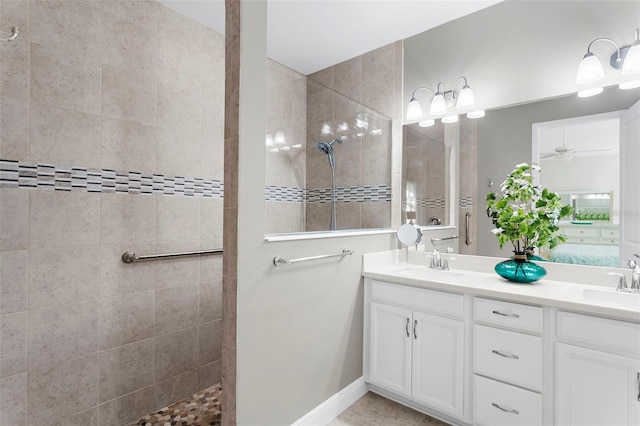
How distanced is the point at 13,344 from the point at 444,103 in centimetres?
288

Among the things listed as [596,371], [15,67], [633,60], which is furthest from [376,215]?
[15,67]

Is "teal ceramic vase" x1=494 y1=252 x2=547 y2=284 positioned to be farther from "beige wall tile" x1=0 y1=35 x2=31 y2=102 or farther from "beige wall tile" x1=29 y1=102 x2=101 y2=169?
"beige wall tile" x1=0 y1=35 x2=31 y2=102

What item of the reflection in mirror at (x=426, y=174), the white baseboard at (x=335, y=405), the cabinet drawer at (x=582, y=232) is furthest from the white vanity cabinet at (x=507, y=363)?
the reflection in mirror at (x=426, y=174)

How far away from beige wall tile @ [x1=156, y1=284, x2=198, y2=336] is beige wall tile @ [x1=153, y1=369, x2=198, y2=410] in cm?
33

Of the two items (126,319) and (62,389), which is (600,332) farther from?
(62,389)

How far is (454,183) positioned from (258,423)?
1.90 metres

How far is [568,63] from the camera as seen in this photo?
1903mm

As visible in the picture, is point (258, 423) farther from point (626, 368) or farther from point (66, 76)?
point (66, 76)

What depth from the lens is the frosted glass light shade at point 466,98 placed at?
2.25 meters

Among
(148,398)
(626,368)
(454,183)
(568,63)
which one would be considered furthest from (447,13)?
(148,398)

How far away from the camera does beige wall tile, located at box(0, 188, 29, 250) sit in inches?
60.7

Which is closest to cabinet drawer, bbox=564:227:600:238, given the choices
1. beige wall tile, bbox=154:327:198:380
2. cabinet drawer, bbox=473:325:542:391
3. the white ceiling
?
cabinet drawer, bbox=473:325:542:391

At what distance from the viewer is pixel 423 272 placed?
7.25ft

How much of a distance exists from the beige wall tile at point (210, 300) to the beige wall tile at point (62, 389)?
0.68 metres
